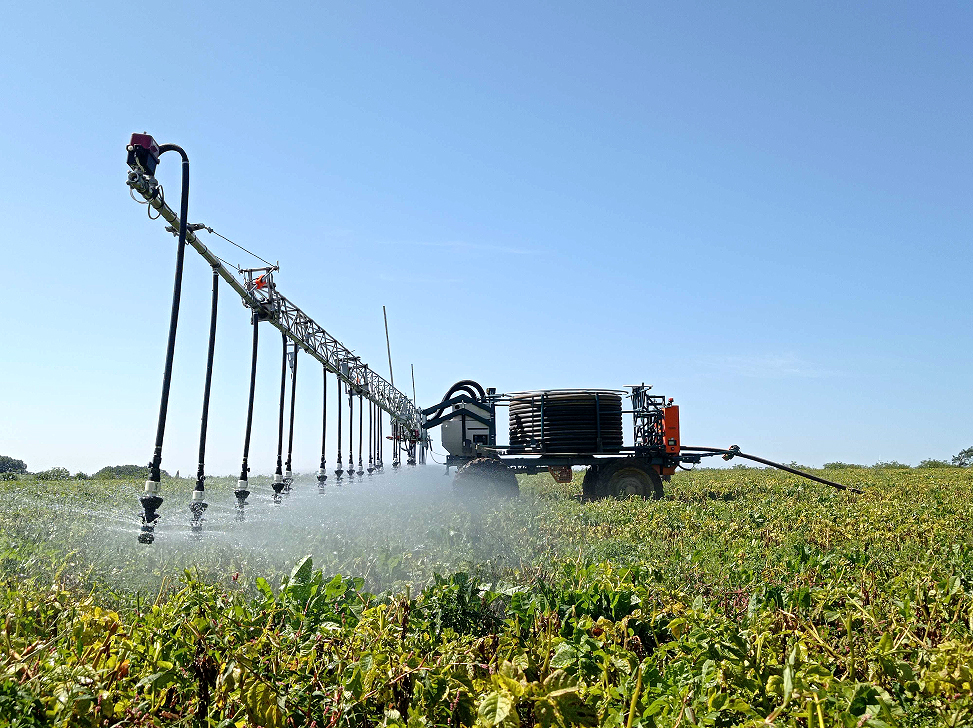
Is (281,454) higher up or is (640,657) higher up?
(281,454)

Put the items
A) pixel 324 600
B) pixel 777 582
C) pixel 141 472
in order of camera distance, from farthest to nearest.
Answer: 1. pixel 141 472
2. pixel 777 582
3. pixel 324 600

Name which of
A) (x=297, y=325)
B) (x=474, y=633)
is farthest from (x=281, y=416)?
(x=474, y=633)

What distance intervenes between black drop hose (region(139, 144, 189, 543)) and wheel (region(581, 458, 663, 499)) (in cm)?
920

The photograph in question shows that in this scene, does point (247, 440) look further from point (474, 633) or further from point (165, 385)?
point (474, 633)

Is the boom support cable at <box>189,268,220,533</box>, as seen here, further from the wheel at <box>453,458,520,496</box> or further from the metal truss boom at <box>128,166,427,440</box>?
the wheel at <box>453,458,520,496</box>

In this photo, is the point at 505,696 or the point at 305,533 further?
the point at 305,533

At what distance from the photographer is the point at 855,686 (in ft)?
8.76

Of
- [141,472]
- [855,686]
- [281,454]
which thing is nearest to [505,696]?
[855,686]

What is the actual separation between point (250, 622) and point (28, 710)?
1.16m

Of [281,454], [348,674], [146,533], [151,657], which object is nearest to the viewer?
[348,674]

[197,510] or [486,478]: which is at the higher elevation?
[486,478]

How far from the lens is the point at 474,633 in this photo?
4.02m

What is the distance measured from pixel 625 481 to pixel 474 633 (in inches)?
442

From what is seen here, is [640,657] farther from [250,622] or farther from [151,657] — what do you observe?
[151,657]
